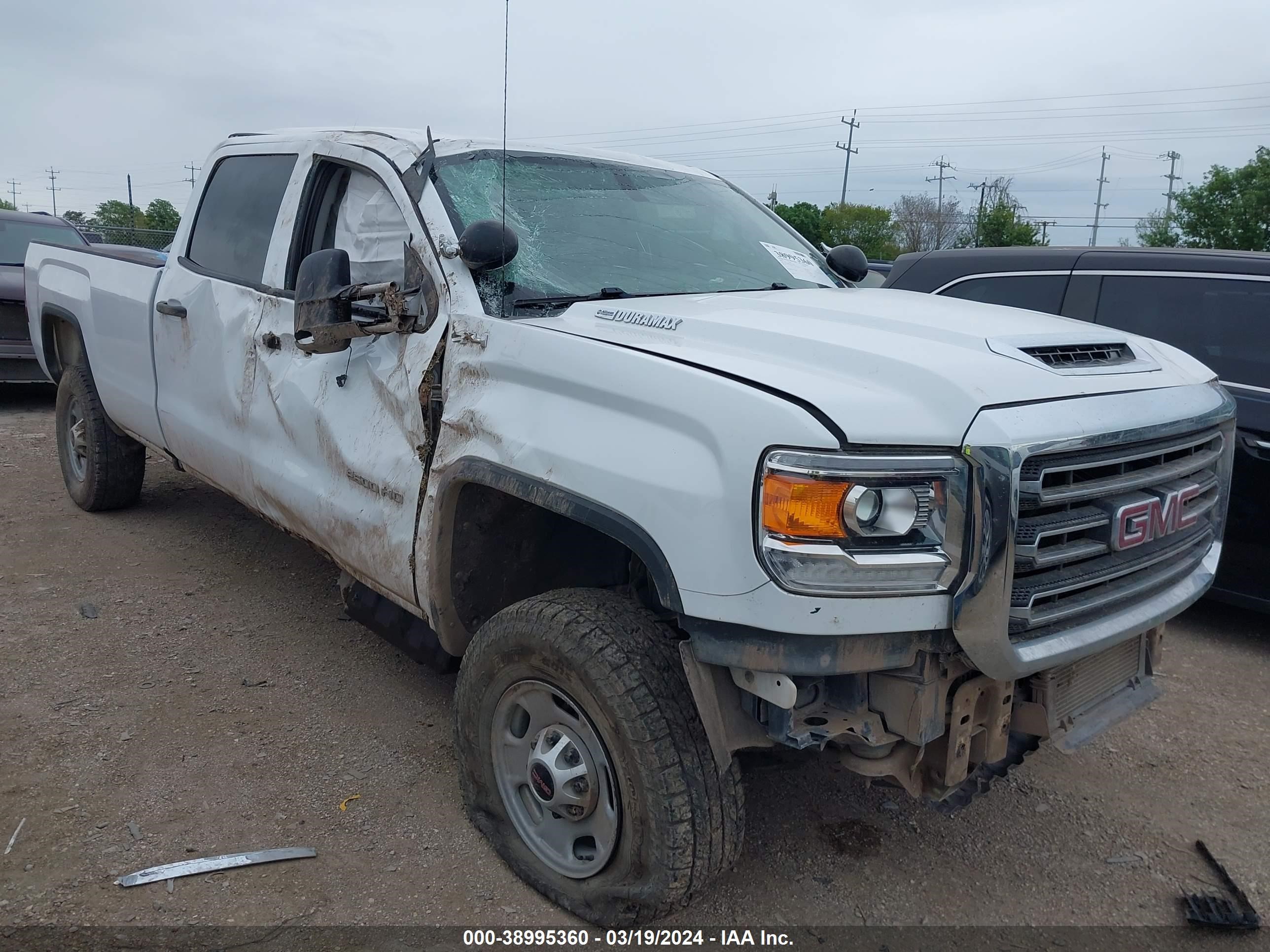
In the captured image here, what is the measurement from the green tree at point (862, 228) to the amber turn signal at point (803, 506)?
43550 mm

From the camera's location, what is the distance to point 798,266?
12.6 feet

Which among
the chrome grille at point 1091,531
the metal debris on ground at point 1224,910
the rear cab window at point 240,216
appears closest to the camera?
the chrome grille at point 1091,531

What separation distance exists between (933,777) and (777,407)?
39.5 inches

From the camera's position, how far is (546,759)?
2.64 metres

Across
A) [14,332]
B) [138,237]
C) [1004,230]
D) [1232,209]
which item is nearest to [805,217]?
[1004,230]

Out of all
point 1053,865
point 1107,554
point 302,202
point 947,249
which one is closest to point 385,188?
point 302,202

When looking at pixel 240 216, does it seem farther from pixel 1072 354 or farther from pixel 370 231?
pixel 1072 354

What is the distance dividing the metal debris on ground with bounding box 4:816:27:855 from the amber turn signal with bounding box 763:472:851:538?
2.32 meters

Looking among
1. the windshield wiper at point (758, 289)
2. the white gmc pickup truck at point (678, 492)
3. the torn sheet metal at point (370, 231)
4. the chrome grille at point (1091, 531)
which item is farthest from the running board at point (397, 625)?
the chrome grille at point (1091, 531)

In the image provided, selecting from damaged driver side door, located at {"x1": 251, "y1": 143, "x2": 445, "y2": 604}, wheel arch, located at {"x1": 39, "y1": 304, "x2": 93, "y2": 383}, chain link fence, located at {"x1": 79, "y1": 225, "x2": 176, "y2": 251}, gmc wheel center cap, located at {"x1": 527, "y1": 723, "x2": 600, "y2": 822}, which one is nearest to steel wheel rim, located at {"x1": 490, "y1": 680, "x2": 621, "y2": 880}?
gmc wheel center cap, located at {"x1": 527, "y1": 723, "x2": 600, "y2": 822}

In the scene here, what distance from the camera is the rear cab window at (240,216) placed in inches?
157

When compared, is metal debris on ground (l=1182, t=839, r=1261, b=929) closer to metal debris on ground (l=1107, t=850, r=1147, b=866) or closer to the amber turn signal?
metal debris on ground (l=1107, t=850, r=1147, b=866)

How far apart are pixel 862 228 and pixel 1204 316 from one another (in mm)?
50457

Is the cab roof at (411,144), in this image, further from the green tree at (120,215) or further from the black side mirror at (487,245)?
the green tree at (120,215)
